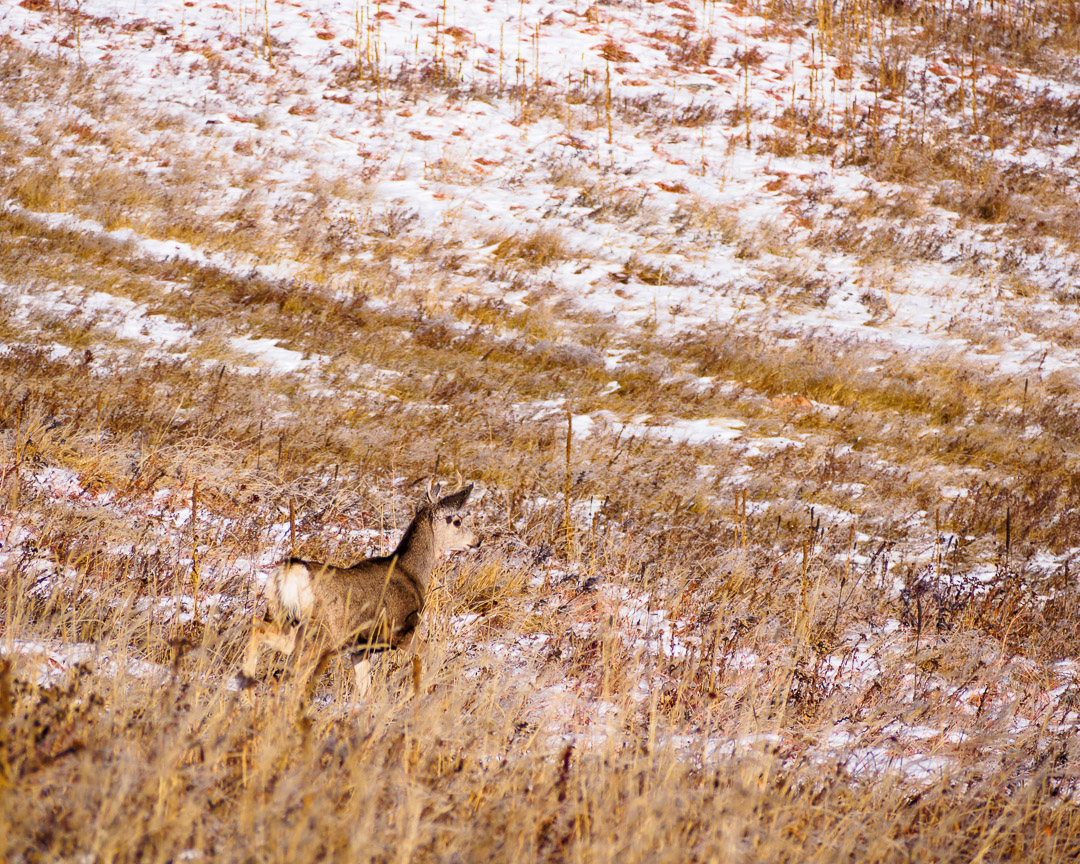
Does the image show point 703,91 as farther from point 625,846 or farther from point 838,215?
point 625,846

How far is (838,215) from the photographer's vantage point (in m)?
14.8

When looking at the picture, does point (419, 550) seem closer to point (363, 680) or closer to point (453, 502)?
point (453, 502)

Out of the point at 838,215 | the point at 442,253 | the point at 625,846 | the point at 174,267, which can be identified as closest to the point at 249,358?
the point at 174,267

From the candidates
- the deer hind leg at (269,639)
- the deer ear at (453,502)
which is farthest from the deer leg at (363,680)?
the deer ear at (453,502)

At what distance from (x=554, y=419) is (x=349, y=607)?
515 centimetres

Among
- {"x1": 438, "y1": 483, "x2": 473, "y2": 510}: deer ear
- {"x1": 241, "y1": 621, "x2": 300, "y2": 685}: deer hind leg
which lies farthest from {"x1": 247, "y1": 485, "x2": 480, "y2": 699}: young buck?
{"x1": 438, "y1": 483, "x2": 473, "y2": 510}: deer ear

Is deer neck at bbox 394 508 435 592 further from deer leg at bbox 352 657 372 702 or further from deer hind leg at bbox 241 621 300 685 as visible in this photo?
deer hind leg at bbox 241 621 300 685

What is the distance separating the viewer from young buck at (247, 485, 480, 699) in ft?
12.9

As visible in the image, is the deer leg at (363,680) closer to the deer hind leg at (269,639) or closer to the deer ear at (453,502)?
the deer hind leg at (269,639)

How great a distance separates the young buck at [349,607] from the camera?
154 inches

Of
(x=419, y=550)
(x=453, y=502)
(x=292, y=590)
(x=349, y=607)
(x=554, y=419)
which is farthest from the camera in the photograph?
(x=554, y=419)

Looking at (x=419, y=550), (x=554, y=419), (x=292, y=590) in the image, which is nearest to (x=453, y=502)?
(x=419, y=550)

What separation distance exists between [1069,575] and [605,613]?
4.07 m

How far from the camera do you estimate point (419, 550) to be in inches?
193
